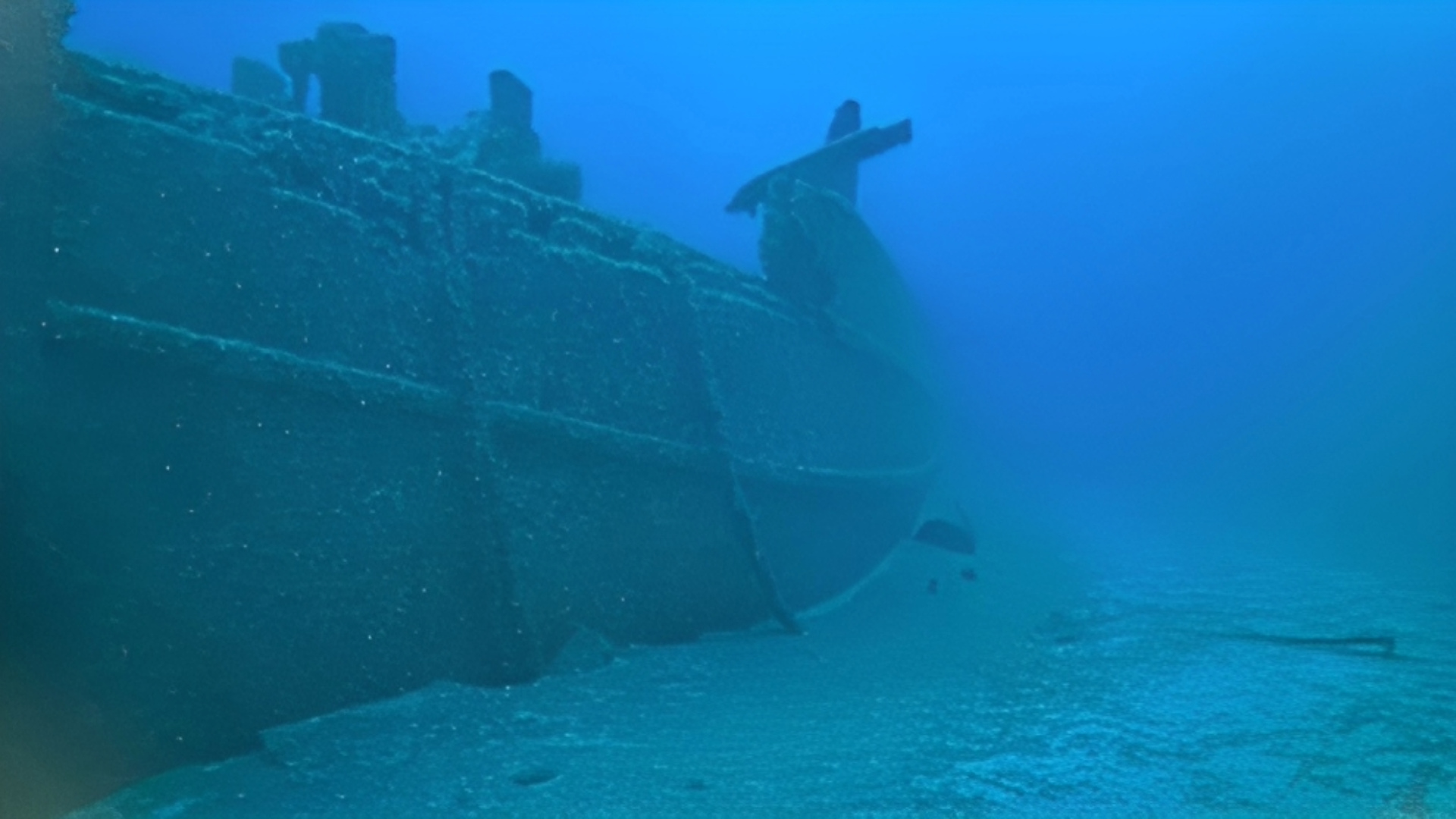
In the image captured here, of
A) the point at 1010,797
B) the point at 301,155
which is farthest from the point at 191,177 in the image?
the point at 1010,797

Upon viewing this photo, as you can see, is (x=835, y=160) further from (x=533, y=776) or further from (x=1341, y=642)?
(x=533, y=776)

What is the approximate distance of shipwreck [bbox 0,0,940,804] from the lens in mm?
2996

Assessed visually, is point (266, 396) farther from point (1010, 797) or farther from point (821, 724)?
point (1010, 797)

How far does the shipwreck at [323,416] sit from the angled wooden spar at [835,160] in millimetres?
2668

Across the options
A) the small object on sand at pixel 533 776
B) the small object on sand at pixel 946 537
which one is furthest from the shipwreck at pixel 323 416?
the small object on sand at pixel 946 537

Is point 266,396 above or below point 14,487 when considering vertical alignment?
above

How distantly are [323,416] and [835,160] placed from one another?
603cm

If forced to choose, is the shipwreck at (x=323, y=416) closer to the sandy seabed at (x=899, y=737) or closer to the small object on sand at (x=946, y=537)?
the sandy seabed at (x=899, y=737)

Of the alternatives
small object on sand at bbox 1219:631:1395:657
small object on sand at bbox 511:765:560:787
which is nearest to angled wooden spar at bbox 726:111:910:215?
small object on sand at bbox 1219:631:1395:657

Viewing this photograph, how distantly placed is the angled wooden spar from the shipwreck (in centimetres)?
267

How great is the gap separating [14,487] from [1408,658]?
7.04 meters

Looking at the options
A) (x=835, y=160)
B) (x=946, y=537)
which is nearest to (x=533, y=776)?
(x=835, y=160)

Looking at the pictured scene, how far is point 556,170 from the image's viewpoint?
6207 millimetres

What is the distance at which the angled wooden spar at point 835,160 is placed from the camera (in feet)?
26.0
